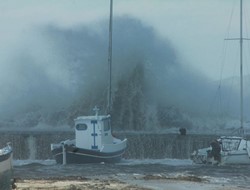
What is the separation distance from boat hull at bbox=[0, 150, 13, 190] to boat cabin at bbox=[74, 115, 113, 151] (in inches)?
728

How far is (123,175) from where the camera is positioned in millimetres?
26531

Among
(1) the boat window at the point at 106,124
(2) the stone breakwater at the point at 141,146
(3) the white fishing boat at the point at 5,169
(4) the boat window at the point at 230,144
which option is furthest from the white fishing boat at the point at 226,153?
(3) the white fishing boat at the point at 5,169

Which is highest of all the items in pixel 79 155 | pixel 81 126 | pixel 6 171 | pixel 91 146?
pixel 81 126

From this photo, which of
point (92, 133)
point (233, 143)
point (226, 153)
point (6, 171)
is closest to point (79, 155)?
point (92, 133)

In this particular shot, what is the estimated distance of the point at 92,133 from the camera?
3638 centimetres

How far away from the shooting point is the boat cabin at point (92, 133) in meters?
36.1

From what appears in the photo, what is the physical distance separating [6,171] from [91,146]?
19.1 meters

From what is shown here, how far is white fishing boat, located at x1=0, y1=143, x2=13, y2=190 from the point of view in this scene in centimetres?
1658

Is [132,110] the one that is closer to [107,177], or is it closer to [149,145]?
[149,145]

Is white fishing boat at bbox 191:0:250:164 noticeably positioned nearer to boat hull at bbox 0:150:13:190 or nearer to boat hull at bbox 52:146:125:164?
boat hull at bbox 52:146:125:164

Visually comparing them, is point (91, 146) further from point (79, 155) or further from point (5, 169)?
point (5, 169)

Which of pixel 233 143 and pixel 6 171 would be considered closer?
pixel 6 171

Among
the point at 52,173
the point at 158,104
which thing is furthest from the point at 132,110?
the point at 52,173

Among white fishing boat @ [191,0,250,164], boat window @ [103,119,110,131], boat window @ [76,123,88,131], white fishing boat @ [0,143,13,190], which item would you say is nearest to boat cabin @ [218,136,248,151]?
white fishing boat @ [191,0,250,164]
